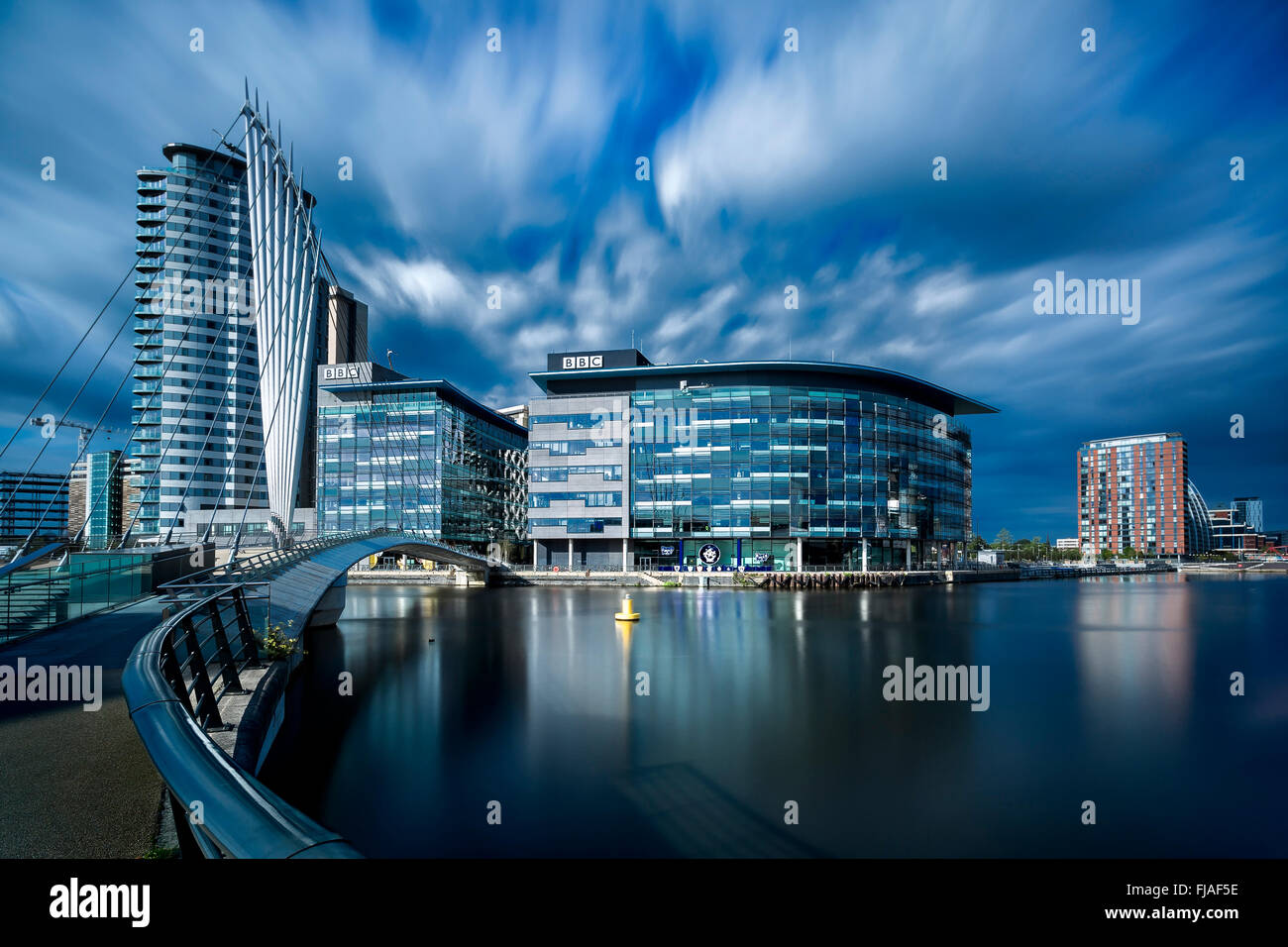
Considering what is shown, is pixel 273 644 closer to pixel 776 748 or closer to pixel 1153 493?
pixel 776 748

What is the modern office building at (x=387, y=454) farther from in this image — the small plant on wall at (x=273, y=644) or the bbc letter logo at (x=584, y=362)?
the small plant on wall at (x=273, y=644)

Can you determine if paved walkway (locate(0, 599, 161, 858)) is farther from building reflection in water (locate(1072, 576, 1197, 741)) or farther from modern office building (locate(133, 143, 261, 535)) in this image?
modern office building (locate(133, 143, 261, 535))

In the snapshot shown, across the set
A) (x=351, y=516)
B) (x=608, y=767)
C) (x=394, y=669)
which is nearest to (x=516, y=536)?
(x=351, y=516)

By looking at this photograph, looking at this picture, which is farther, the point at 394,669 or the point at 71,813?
the point at 394,669

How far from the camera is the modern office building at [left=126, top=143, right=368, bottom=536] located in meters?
104

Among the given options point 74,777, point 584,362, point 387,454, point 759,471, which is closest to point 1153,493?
point 759,471

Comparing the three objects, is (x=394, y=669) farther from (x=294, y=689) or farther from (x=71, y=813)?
(x=71, y=813)

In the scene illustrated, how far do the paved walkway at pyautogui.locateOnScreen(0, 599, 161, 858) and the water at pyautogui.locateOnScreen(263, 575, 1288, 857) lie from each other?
490cm

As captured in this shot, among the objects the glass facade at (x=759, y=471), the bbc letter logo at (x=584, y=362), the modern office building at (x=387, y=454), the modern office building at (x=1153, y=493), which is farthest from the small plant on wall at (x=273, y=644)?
the modern office building at (x=1153, y=493)
